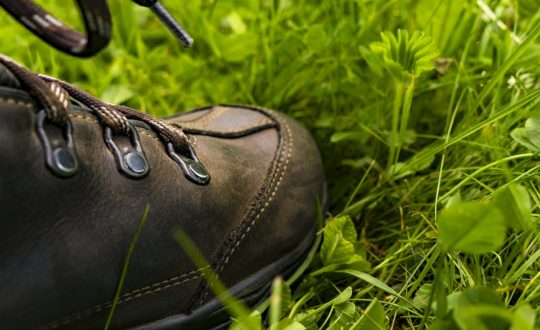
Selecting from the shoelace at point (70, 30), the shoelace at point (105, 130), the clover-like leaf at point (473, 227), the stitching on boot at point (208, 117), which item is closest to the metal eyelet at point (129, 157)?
the shoelace at point (105, 130)

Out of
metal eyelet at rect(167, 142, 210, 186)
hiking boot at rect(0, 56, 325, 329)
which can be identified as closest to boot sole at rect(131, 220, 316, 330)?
hiking boot at rect(0, 56, 325, 329)

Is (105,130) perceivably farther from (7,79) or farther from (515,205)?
(515,205)

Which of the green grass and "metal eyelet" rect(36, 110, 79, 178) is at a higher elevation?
"metal eyelet" rect(36, 110, 79, 178)

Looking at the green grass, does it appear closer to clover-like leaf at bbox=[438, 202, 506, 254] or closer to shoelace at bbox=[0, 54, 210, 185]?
clover-like leaf at bbox=[438, 202, 506, 254]

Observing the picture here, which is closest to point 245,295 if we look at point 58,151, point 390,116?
point 58,151

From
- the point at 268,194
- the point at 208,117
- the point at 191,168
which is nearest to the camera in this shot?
the point at 191,168

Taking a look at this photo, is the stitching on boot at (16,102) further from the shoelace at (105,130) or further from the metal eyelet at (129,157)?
the metal eyelet at (129,157)

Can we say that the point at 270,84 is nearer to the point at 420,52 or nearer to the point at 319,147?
the point at 319,147
